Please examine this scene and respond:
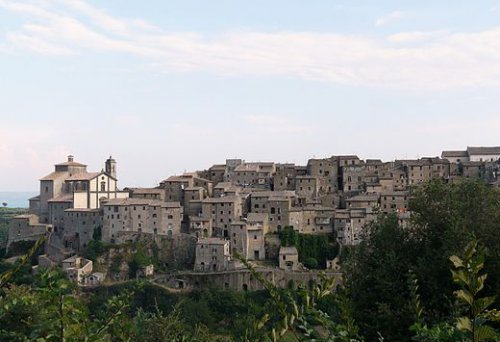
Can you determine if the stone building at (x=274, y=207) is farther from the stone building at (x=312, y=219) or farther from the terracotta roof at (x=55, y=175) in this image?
the terracotta roof at (x=55, y=175)

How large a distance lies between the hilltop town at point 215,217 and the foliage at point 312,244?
Result: 6.6 inches

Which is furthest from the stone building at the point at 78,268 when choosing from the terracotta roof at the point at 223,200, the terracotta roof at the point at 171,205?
A: the terracotta roof at the point at 223,200

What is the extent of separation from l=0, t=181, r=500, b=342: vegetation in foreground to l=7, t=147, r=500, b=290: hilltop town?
2668 centimetres

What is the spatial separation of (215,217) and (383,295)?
122 feet

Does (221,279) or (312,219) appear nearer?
(221,279)

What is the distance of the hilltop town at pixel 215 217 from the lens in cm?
4791

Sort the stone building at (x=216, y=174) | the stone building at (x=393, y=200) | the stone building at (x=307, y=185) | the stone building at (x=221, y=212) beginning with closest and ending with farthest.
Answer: the stone building at (x=221, y=212), the stone building at (x=393, y=200), the stone building at (x=307, y=185), the stone building at (x=216, y=174)

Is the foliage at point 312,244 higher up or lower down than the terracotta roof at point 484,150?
lower down

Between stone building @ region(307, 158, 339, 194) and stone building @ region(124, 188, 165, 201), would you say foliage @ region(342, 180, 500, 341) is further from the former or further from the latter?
stone building @ region(307, 158, 339, 194)

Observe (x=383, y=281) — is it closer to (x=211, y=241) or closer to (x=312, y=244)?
(x=211, y=241)

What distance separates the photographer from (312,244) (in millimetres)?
50312

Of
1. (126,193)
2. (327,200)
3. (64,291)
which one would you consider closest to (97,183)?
(126,193)

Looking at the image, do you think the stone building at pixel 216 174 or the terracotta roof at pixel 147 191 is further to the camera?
the stone building at pixel 216 174

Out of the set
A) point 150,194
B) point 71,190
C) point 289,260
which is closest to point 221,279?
point 289,260
